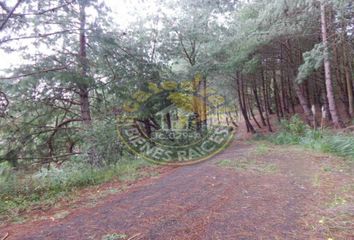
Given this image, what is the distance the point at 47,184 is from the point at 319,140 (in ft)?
22.6

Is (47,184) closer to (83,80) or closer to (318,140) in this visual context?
(83,80)

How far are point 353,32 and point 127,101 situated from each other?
311 inches

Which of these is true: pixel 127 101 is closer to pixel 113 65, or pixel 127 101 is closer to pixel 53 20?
pixel 113 65

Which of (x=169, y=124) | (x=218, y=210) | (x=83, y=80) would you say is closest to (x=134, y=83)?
(x=83, y=80)

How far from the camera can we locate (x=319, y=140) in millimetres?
7160

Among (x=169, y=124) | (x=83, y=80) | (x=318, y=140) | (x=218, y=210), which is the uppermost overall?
(x=83, y=80)

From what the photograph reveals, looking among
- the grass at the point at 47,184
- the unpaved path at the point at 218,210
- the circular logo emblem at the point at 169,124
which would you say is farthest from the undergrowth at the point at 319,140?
the grass at the point at 47,184

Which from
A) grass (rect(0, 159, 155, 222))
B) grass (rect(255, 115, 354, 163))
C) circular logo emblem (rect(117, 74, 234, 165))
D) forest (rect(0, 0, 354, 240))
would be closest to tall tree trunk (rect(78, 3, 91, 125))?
forest (rect(0, 0, 354, 240))

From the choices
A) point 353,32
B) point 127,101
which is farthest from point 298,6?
point 127,101

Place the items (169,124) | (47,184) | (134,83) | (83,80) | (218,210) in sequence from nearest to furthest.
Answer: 1. (218,210)
2. (47,184)
3. (83,80)
4. (134,83)
5. (169,124)

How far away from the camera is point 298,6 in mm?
7727

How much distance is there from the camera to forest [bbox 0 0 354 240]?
4816 mm

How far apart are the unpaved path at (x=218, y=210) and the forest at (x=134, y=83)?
0.50 feet

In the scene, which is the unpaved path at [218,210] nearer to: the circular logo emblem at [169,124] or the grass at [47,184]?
the grass at [47,184]
